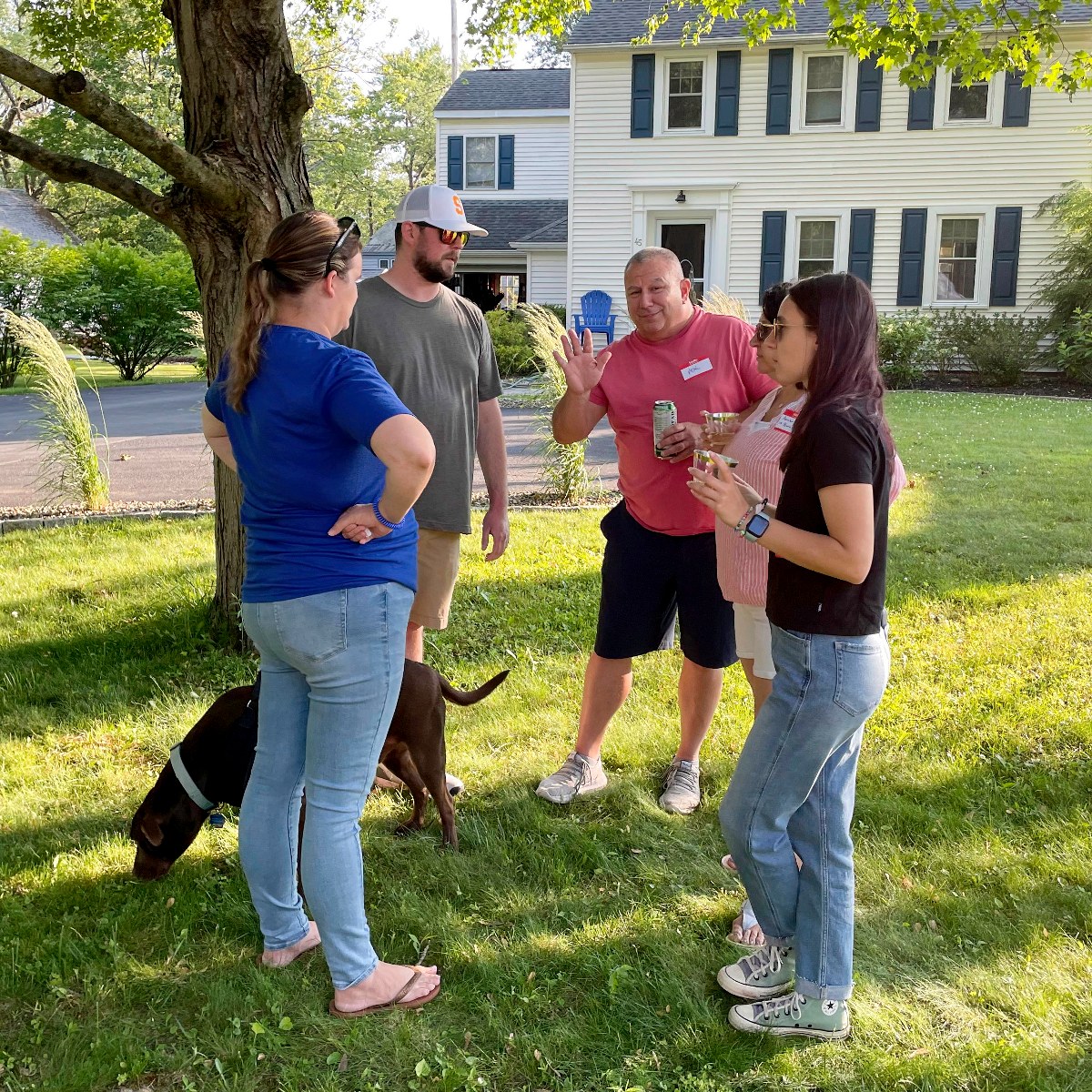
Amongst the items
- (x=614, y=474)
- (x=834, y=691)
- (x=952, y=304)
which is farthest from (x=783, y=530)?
(x=952, y=304)

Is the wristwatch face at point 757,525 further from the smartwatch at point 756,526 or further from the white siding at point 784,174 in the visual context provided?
the white siding at point 784,174

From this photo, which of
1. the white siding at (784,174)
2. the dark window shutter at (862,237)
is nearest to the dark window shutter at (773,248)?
the white siding at (784,174)

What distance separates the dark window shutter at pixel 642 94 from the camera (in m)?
22.0

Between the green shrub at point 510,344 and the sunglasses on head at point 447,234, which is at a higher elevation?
the sunglasses on head at point 447,234

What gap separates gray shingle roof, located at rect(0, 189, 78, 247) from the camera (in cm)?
3366

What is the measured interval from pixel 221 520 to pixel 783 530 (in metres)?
3.84

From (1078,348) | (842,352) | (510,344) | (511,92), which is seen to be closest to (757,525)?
(842,352)

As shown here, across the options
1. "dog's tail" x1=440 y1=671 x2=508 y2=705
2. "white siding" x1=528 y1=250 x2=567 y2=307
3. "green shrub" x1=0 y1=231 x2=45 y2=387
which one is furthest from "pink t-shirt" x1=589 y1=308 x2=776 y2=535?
"white siding" x1=528 y1=250 x2=567 y2=307

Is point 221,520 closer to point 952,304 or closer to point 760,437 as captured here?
point 760,437

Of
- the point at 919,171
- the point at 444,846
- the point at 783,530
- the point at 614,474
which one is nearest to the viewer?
the point at 783,530

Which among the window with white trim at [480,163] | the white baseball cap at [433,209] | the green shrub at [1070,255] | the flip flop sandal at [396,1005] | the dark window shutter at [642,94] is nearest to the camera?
the flip flop sandal at [396,1005]

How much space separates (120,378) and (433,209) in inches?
826

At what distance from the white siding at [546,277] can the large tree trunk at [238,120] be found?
22639 mm

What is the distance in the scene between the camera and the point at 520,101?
29.4m
